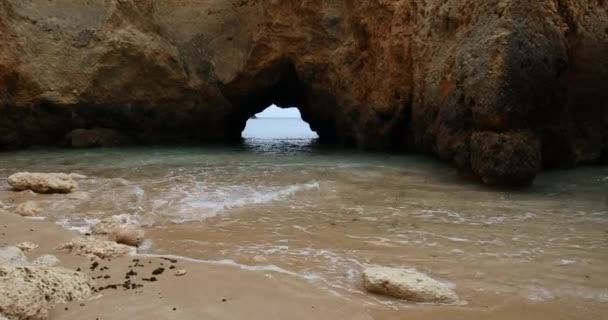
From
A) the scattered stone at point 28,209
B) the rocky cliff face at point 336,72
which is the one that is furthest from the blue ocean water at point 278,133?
the scattered stone at point 28,209

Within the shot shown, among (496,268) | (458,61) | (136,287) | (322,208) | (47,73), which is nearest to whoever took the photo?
(136,287)

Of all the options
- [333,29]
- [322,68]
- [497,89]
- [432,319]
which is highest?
[333,29]

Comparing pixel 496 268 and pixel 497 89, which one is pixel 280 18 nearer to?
pixel 497 89

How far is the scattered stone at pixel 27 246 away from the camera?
3.04 metres

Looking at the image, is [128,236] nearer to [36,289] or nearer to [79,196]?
[36,289]

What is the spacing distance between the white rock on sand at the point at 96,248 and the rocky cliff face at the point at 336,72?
4477 millimetres

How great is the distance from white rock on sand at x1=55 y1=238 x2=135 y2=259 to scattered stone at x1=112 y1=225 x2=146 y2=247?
0.42ft

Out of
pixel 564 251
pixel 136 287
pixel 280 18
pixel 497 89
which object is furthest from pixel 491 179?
pixel 280 18

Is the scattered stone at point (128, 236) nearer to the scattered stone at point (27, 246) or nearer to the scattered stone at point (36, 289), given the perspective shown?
the scattered stone at point (27, 246)

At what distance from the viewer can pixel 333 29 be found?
11.3 m

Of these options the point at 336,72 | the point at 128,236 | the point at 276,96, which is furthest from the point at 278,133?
the point at 128,236

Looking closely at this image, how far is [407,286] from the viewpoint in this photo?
2.44 m

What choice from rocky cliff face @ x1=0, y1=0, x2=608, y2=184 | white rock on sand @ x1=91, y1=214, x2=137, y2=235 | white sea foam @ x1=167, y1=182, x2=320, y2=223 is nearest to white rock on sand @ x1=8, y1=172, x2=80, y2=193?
white sea foam @ x1=167, y1=182, x2=320, y2=223

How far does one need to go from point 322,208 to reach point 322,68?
7.46 meters
